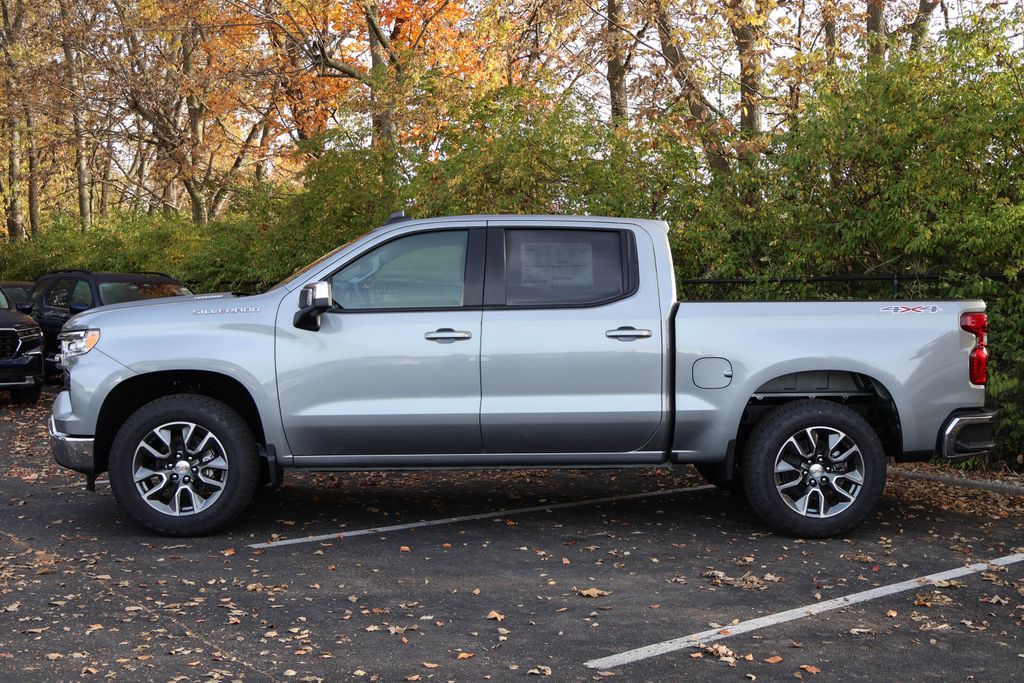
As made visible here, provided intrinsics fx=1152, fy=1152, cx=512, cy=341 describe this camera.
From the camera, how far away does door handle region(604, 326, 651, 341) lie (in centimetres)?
722

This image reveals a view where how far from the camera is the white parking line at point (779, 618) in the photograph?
16.7 ft

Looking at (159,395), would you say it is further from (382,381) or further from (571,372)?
(571,372)

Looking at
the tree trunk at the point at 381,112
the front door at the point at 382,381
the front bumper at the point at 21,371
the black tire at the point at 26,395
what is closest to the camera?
the front door at the point at 382,381

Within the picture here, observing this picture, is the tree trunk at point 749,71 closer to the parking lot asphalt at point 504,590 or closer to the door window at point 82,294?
the parking lot asphalt at point 504,590

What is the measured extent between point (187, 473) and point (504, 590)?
2.34 meters

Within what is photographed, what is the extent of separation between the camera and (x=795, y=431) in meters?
7.27

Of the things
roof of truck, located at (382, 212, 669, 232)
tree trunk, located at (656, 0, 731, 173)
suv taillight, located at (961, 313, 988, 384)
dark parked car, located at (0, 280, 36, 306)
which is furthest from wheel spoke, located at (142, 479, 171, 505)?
dark parked car, located at (0, 280, 36, 306)

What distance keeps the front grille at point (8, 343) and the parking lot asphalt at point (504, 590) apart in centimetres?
625

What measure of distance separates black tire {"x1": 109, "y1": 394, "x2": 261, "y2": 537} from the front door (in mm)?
323

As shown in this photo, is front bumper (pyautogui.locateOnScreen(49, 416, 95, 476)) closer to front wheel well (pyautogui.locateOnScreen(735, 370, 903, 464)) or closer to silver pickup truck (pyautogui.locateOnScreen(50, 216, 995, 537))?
silver pickup truck (pyautogui.locateOnScreen(50, 216, 995, 537))

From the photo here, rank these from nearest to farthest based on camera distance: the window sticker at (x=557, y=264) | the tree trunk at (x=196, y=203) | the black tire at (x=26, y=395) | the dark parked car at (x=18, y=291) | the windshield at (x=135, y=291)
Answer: the window sticker at (x=557, y=264) < the black tire at (x=26, y=395) < the windshield at (x=135, y=291) < the dark parked car at (x=18, y=291) < the tree trunk at (x=196, y=203)

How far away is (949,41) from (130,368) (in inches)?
280

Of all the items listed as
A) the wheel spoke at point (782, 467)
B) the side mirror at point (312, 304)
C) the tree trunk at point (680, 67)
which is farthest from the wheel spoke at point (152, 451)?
the tree trunk at point (680, 67)

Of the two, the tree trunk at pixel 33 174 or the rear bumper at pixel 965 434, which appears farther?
the tree trunk at pixel 33 174
